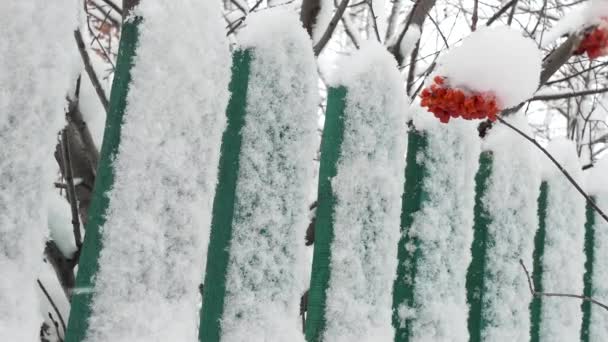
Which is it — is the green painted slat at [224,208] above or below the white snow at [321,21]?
below

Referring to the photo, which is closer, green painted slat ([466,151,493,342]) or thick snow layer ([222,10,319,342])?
thick snow layer ([222,10,319,342])

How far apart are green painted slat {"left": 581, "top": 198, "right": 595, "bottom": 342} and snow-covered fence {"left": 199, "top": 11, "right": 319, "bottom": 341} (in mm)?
1046

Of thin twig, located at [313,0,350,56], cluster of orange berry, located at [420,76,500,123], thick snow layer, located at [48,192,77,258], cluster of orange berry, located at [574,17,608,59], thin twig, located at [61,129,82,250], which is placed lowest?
thick snow layer, located at [48,192,77,258]

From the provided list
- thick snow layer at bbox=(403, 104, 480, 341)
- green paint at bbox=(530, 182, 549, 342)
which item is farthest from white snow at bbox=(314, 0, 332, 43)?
green paint at bbox=(530, 182, 549, 342)

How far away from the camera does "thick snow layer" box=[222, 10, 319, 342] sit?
35.4 inches

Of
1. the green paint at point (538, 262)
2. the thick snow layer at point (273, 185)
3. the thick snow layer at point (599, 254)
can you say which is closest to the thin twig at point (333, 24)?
the thick snow layer at point (273, 185)

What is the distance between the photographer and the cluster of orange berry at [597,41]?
92cm

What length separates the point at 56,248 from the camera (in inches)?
43.0

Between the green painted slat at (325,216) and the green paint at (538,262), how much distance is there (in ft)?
2.29

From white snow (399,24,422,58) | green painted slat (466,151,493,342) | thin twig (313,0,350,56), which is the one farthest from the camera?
white snow (399,24,422,58)

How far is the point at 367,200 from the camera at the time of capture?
1046mm

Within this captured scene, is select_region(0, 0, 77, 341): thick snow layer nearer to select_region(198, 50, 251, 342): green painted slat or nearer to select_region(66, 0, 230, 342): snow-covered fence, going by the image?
select_region(66, 0, 230, 342): snow-covered fence

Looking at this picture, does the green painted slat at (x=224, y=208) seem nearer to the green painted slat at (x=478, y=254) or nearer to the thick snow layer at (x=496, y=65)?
the thick snow layer at (x=496, y=65)

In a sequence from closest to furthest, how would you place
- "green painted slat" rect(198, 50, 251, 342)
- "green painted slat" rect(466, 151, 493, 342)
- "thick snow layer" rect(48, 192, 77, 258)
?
"green painted slat" rect(198, 50, 251, 342) < "thick snow layer" rect(48, 192, 77, 258) < "green painted slat" rect(466, 151, 493, 342)
